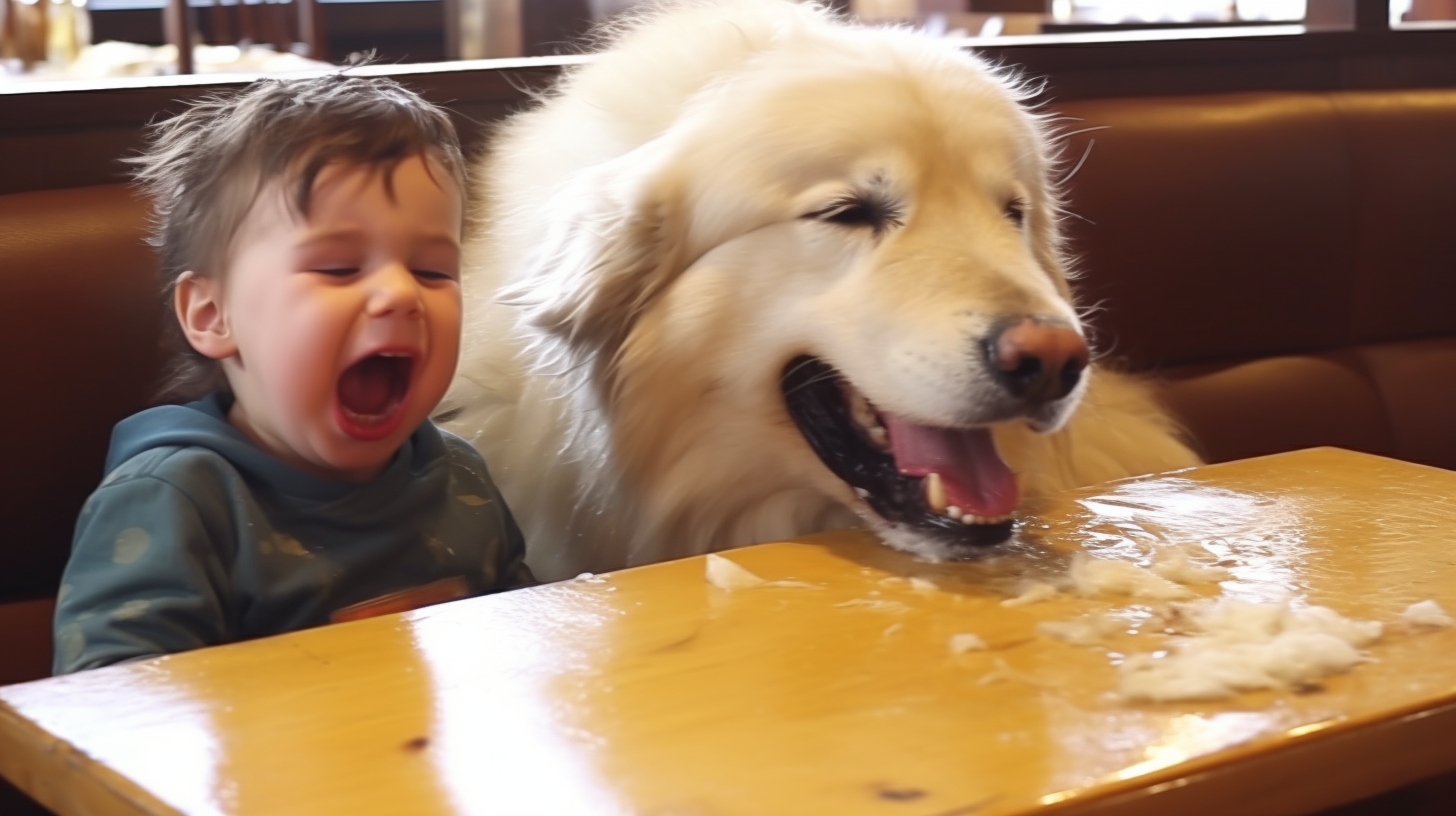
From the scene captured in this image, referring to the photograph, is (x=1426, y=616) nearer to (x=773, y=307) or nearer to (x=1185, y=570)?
(x=1185, y=570)

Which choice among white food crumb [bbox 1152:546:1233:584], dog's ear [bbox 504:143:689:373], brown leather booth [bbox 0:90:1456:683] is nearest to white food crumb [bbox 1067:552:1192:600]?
white food crumb [bbox 1152:546:1233:584]

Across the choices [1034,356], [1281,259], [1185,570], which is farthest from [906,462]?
[1281,259]

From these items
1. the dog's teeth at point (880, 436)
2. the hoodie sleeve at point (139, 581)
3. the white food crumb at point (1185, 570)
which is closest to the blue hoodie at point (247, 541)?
the hoodie sleeve at point (139, 581)

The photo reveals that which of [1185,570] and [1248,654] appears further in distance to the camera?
[1185,570]

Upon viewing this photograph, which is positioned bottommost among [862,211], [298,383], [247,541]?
[247,541]

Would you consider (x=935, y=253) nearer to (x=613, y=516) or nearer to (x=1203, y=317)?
(x=613, y=516)

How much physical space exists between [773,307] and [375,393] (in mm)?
360

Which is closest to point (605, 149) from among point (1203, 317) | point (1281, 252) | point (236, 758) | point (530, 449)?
point (530, 449)

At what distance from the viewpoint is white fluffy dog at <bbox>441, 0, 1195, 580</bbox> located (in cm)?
126

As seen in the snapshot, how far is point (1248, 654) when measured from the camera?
869 millimetres

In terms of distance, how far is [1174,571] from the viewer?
1.06 metres

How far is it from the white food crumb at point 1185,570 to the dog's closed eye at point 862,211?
1.39ft

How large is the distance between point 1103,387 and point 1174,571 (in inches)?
34.3

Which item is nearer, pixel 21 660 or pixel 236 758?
pixel 236 758
